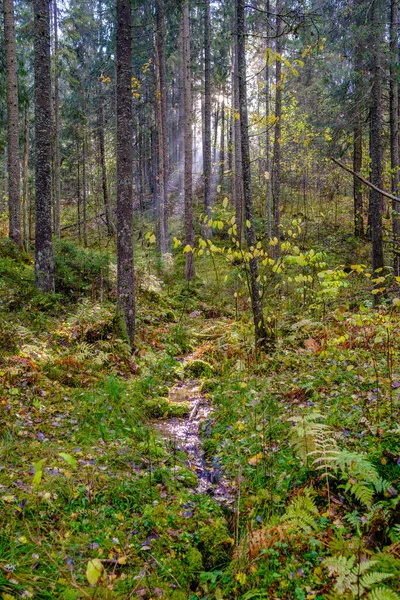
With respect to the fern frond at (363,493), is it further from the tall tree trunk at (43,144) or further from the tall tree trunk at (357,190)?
the tall tree trunk at (357,190)

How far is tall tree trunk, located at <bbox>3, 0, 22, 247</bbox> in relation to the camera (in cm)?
1145

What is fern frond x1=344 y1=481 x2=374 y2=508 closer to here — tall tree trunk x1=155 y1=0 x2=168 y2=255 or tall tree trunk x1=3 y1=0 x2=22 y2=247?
tall tree trunk x1=3 y1=0 x2=22 y2=247

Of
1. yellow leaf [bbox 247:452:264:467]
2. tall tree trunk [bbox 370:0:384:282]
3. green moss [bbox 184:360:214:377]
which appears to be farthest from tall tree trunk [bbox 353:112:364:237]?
yellow leaf [bbox 247:452:264:467]

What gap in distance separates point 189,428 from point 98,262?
7.55 metres

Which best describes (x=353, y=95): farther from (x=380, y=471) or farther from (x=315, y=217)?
(x=380, y=471)

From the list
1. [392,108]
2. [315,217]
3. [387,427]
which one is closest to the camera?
[387,427]

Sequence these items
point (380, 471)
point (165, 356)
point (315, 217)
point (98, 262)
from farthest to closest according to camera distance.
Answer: point (315, 217) → point (98, 262) → point (165, 356) → point (380, 471)

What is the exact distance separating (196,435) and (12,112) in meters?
11.5

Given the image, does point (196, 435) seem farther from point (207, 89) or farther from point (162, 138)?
point (207, 89)

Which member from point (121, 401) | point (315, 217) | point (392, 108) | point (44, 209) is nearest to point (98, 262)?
point (44, 209)

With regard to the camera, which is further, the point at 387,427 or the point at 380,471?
the point at 387,427

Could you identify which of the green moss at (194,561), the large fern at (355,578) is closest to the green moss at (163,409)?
the green moss at (194,561)

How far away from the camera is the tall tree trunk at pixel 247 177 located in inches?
260

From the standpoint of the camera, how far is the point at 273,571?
8.65ft
